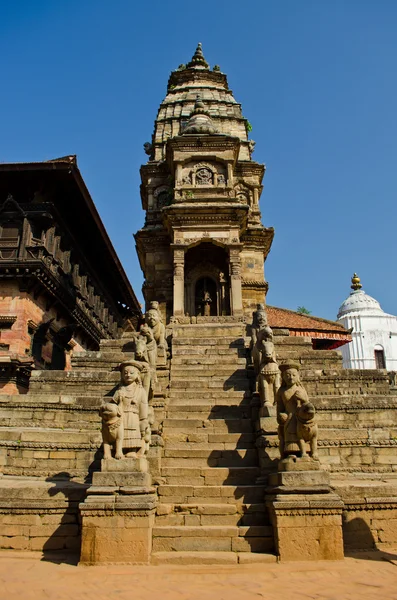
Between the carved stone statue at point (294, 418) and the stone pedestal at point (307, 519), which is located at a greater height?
the carved stone statue at point (294, 418)

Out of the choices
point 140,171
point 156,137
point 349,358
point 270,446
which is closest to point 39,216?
point 140,171

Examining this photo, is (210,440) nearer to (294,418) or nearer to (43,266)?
(294,418)

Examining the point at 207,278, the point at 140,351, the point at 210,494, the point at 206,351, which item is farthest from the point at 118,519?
the point at 207,278

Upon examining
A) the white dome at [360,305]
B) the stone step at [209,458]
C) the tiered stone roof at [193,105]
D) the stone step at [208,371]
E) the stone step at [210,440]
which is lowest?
the stone step at [209,458]

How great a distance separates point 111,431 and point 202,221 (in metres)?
15.1

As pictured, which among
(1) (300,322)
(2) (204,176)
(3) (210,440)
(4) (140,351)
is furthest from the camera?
(1) (300,322)

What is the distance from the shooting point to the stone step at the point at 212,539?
24.4 feet

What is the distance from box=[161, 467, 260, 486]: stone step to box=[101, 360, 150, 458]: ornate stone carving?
931 millimetres

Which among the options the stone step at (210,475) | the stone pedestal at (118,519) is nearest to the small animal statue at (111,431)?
the stone pedestal at (118,519)

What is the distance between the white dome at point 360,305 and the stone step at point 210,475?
3993cm

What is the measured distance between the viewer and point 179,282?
20.6 meters

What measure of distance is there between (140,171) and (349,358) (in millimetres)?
27290

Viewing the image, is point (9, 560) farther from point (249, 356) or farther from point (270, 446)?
point (249, 356)

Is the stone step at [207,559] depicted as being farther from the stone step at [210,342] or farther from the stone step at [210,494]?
the stone step at [210,342]
